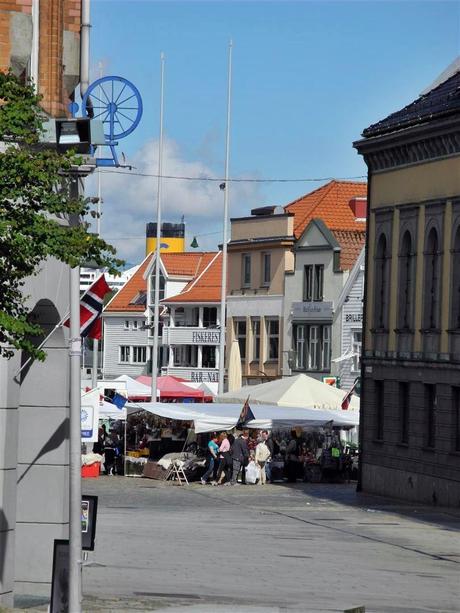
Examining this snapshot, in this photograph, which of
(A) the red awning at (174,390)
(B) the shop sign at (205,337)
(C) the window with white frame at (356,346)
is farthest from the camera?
(B) the shop sign at (205,337)

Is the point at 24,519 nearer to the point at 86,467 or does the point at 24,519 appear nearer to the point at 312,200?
the point at 86,467

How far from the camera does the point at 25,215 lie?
Answer: 15.3 m

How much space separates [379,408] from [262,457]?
3.85 metres

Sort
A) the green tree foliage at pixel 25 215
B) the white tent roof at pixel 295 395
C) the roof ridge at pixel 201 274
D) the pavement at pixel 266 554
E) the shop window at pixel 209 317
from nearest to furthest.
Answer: the green tree foliage at pixel 25 215 < the pavement at pixel 266 554 < the white tent roof at pixel 295 395 < the shop window at pixel 209 317 < the roof ridge at pixel 201 274

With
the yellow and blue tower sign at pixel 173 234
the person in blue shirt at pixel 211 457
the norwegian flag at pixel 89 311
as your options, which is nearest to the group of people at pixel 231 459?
the person in blue shirt at pixel 211 457

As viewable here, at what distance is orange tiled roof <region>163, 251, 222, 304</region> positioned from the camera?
10231cm

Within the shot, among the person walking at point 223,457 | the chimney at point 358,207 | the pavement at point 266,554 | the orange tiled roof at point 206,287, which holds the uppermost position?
the chimney at point 358,207

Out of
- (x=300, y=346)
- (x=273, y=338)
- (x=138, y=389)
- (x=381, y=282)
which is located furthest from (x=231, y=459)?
(x=273, y=338)

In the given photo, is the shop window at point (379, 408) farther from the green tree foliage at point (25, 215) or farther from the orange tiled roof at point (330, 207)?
the orange tiled roof at point (330, 207)

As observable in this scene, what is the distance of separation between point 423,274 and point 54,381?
2663 centimetres

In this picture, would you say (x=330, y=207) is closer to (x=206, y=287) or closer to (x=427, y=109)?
(x=206, y=287)

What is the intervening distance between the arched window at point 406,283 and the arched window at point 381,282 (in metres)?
1.16

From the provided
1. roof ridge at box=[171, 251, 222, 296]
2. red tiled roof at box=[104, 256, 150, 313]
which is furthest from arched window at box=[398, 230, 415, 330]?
red tiled roof at box=[104, 256, 150, 313]

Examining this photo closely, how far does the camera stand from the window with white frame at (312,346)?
84875mm
